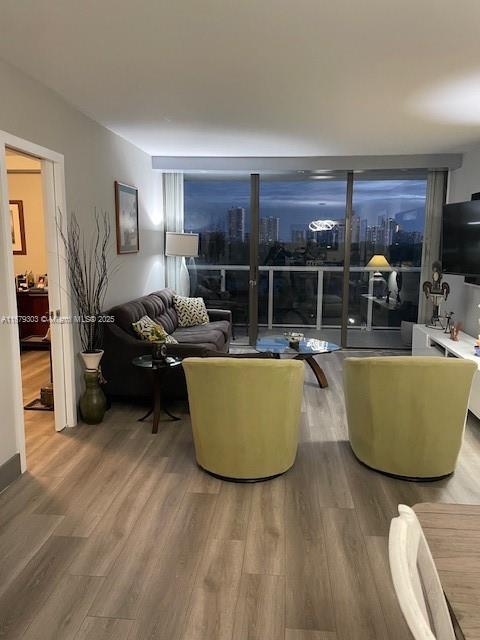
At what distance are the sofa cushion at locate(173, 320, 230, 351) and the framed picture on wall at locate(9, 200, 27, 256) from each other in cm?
266

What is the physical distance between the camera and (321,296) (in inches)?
289

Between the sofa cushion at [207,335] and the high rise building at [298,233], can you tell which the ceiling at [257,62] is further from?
the high rise building at [298,233]

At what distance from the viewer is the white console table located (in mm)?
4180

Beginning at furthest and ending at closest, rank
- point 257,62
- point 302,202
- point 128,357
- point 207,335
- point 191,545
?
1. point 302,202
2. point 207,335
3. point 128,357
4. point 257,62
5. point 191,545

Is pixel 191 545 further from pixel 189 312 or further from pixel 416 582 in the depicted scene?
pixel 189 312

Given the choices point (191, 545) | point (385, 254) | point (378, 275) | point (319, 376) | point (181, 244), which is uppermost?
point (181, 244)

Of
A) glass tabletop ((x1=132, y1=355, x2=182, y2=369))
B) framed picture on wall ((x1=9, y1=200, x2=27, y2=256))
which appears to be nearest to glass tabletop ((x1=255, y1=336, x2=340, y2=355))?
glass tabletop ((x1=132, y1=355, x2=182, y2=369))

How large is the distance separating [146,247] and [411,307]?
3817mm

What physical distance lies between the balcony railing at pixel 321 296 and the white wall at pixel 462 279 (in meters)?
1.05

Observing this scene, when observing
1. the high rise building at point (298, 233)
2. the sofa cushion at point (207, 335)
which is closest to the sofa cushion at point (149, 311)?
the sofa cushion at point (207, 335)

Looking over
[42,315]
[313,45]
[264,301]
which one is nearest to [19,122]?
[313,45]

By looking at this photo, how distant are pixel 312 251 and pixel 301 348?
2.59 meters

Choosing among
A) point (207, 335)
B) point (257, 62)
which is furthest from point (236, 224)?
point (257, 62)

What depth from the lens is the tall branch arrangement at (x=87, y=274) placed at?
4.02 meters
